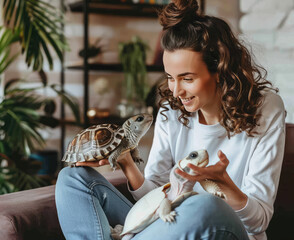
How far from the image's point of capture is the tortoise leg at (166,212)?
115cm

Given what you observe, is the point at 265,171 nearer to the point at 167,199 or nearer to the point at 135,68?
the point at 167,199

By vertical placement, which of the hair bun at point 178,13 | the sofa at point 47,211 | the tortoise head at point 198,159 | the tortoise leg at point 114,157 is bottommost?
the sofa at point 47,211

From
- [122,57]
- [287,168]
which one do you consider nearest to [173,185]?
[287,168]

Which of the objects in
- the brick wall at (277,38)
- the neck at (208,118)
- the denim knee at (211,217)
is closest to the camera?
the denim knee at (211,217)

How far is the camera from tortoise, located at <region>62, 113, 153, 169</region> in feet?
4.61

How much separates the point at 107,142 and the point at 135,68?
88.3 inches

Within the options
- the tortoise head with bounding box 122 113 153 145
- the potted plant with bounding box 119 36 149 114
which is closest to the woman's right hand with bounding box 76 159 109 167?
the tortoise head with bounding box 122 113 153 145

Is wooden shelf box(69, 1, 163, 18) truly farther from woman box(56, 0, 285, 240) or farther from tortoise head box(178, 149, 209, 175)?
tortoise head box(178, 149, 209, 175)

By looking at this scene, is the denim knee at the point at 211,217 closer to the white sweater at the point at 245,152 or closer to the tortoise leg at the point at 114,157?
the white sweater at the point at 245,152

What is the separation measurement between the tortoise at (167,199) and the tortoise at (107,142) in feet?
0.61

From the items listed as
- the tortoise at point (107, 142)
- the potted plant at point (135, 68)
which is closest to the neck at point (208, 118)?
the tortoise at point (107, 142)

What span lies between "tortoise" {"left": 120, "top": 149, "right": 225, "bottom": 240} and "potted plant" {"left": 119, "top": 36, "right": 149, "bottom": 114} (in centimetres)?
237

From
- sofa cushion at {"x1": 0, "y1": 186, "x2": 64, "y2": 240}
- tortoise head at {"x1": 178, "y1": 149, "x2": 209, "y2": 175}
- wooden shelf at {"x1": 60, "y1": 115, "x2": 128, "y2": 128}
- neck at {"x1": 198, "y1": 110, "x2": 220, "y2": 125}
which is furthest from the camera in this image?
wooden shelf at {"x1": 60, "y1": 115, "x2": 128, "y2": 128}

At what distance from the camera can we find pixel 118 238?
138 centimetres
